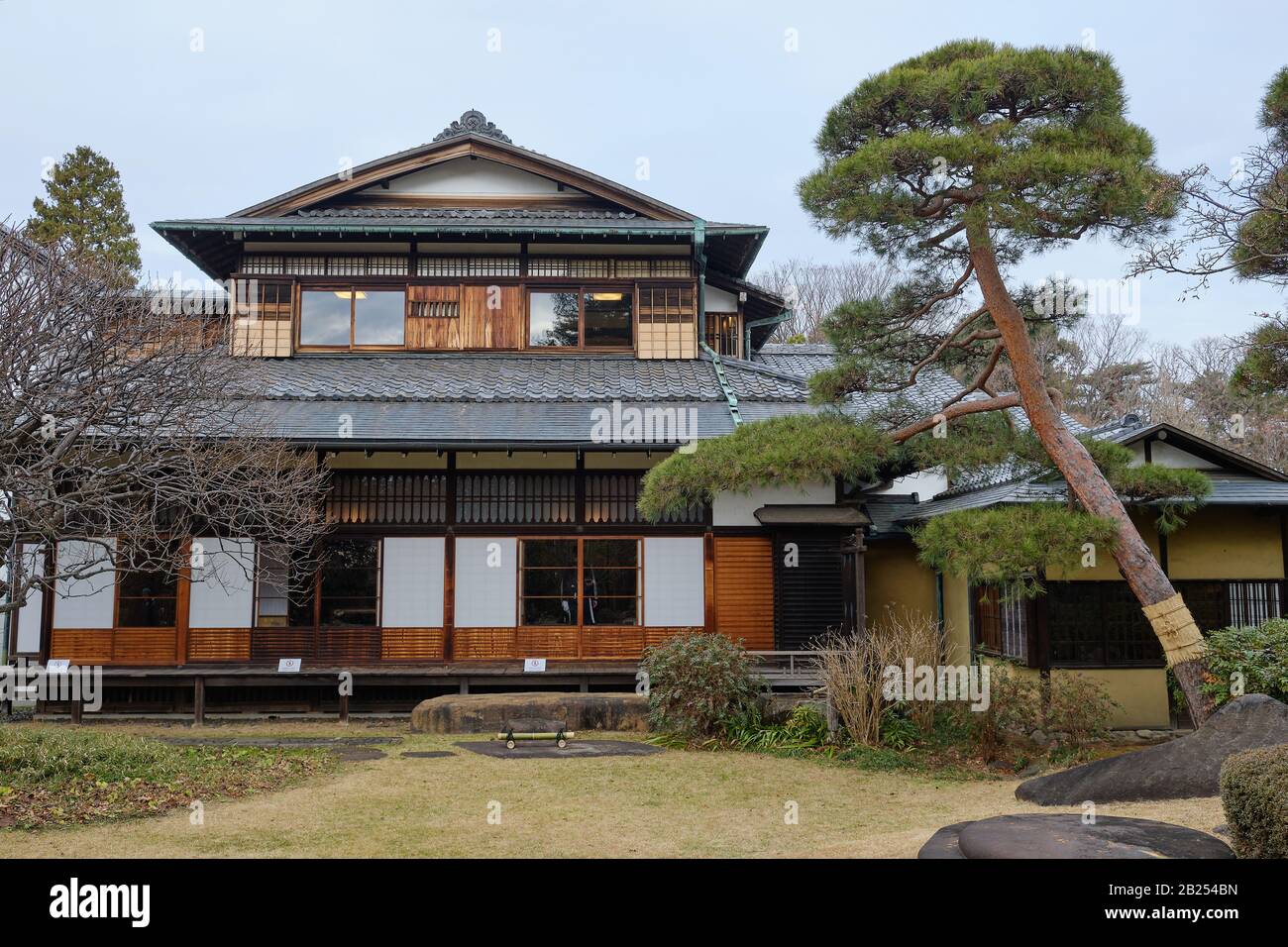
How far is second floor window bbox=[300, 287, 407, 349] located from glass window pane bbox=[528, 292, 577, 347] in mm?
2386

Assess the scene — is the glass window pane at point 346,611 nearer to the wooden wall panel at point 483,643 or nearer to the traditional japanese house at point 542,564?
the traditional japanese house at point 542,564

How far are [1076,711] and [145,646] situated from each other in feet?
42.0

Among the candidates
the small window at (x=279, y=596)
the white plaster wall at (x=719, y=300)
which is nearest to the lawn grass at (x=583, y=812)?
the small window at (x=279, y=596)

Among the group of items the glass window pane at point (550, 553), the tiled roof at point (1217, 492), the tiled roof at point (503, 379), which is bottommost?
the glass window pane at point (550, 553)

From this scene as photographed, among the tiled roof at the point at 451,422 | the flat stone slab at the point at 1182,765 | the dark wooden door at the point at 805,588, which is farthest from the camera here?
the dark wooden door at the point at 805,588

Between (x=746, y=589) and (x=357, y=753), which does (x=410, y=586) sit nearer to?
(x=357, y=753)

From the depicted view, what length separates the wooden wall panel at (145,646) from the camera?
15.1m

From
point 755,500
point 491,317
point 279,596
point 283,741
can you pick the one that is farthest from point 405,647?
point 491,317

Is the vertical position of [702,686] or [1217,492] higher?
[1217,492]

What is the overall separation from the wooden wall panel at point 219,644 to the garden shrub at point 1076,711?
1116 centimetres

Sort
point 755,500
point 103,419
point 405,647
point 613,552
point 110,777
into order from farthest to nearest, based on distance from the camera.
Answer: point 613,552
point 755,500
point 405,647
point 103,419
point 110,777

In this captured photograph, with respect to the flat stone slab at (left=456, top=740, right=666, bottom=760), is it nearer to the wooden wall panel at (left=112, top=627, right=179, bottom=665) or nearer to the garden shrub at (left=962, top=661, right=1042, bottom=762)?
the garden shrub at (left=962, top=661, right=1042, bottom=762)

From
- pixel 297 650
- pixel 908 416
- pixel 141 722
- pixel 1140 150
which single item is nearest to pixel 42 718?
pixel 141 722

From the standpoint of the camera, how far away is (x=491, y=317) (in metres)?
18.3
